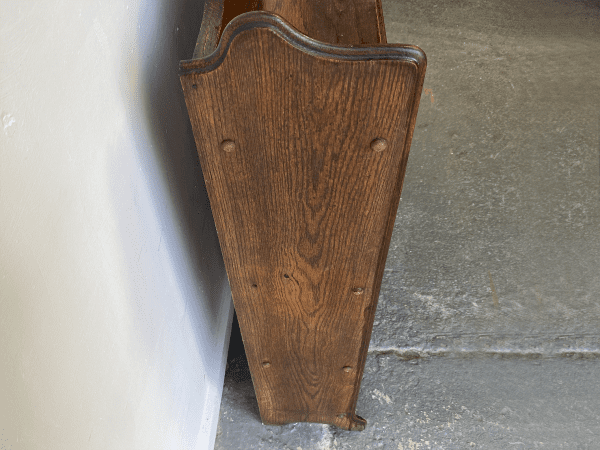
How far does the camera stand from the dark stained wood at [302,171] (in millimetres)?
788

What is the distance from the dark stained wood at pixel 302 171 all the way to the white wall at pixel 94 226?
13cm

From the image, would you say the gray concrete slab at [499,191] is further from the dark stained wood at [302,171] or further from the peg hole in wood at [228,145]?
the peg hole in wood at [228,145]

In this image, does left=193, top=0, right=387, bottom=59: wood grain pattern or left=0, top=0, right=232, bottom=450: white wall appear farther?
left=193, top=0, right=387, bottom=59: wood grain pattern

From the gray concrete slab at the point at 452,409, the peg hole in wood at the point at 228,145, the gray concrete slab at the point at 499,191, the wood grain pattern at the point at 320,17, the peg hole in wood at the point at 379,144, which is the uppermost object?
the wood grain pattern at the point at 320,17

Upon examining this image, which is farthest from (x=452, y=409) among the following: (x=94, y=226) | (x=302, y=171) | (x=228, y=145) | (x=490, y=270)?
(x=94, y=226)

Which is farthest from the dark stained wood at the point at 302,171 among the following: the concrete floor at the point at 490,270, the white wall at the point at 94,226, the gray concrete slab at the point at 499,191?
the gray concrete slab at the point at 499,191

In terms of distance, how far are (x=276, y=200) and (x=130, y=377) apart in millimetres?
422

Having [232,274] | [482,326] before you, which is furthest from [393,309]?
[232,274]

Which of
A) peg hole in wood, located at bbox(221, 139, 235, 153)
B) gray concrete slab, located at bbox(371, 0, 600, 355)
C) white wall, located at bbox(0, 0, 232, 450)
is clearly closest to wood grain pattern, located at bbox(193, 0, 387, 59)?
white wall, located at bbox(0, 0, 232, 450)

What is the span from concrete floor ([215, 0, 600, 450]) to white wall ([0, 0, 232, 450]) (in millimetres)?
709

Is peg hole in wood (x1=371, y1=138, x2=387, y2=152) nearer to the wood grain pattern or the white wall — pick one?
the wood grain pattern

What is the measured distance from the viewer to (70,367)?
0.69 metres

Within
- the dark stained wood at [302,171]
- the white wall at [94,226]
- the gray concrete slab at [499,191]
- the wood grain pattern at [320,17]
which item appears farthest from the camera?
the gray concrete slab at [499,191]

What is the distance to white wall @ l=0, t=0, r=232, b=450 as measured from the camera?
0.57m
